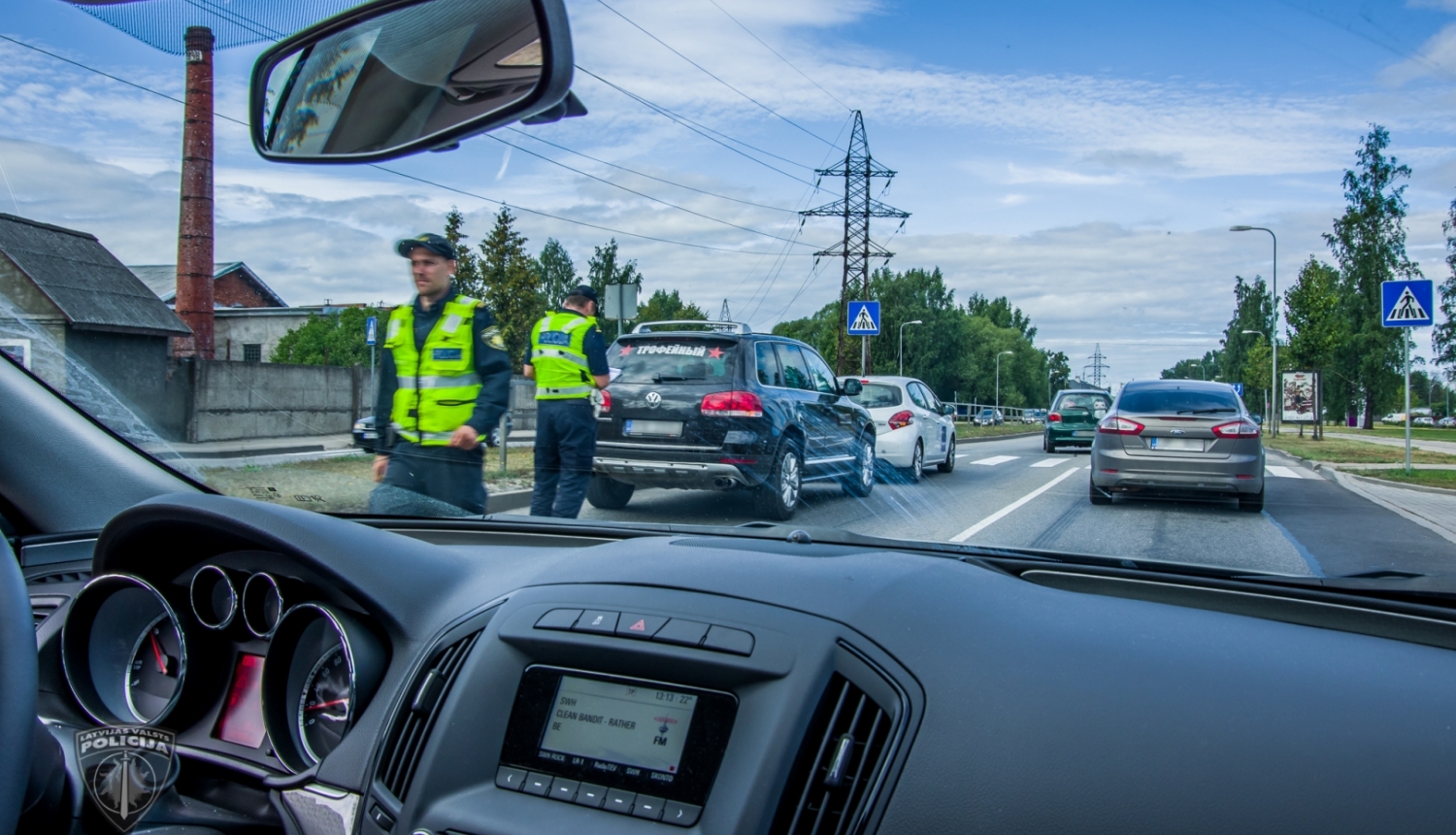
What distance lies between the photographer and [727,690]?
1.58 metres

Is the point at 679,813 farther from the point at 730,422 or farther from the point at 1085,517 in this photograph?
the point at 730,422

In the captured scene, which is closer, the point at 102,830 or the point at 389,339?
the point at 102,830

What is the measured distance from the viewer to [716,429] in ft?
11.9

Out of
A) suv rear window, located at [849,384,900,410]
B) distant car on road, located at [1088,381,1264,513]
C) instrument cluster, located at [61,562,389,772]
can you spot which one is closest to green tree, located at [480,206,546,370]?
suv rear window, located at [849,384,900,410]

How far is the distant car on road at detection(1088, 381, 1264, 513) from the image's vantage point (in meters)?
3.55

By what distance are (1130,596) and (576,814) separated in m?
1.06

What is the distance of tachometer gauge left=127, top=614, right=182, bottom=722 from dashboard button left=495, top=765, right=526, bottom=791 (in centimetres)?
102

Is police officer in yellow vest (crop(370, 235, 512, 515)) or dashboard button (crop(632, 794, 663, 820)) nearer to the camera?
dashboard button (crop(632, 794, 663, 820))

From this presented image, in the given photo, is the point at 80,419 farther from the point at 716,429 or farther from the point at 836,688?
the point at 836,688

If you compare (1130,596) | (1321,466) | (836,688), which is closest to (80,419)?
(836,688)

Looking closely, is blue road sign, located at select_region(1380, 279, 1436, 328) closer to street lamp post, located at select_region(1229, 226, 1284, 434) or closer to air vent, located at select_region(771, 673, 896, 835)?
street lamp post, located at select_region(1229, 226, 1284, 434)

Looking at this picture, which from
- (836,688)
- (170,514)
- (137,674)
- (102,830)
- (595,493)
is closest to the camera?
(836,688)

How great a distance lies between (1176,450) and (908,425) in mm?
1073

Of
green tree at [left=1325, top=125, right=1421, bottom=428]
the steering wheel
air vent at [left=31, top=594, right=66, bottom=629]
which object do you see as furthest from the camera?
air vent at [left=31, top=594, right=66, bottom=629]
